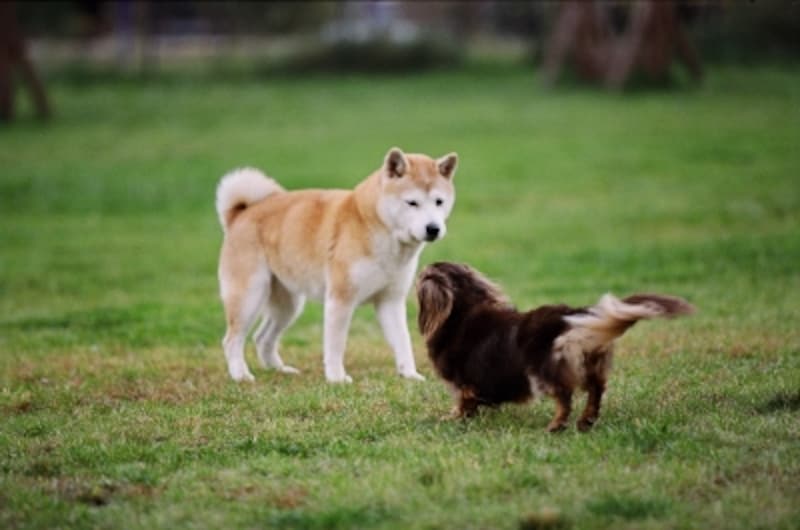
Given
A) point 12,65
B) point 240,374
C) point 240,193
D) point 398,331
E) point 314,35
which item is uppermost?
point 240,193

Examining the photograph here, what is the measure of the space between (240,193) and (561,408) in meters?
3.93

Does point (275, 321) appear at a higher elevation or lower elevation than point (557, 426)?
lower

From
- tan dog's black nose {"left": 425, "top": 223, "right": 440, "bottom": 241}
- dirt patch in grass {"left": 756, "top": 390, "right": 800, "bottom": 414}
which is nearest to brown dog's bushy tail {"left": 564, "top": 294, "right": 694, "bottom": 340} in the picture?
dirt patch in grass {"left": 756, "top": 390, "right": 800, "bottom": 414}

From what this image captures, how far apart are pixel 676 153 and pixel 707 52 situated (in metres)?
17.3

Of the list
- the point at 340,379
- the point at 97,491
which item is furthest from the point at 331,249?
the point at 97,491

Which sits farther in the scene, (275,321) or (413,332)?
(413,332)

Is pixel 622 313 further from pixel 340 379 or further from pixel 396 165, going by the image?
pixel 340 379

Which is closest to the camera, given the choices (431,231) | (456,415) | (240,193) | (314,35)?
(456,415)

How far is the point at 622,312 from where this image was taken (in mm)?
6172

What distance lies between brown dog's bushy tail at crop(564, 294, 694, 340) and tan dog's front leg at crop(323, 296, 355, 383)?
273cm

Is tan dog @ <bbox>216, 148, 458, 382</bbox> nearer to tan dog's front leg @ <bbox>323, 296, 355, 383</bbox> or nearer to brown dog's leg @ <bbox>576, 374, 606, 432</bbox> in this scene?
tan dog's front leg @ <bbox>323, 296, 355, 383</bbox>

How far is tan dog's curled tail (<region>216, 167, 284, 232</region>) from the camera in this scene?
964 centimetres

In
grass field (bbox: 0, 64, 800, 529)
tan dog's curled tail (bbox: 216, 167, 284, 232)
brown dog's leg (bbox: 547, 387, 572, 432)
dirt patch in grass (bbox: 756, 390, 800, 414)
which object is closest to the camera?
grass field (bbox: 0, 64, 800, 529)

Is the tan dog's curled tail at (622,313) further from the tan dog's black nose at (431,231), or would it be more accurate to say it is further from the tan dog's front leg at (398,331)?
the tan dog's front leg at (398,331)
